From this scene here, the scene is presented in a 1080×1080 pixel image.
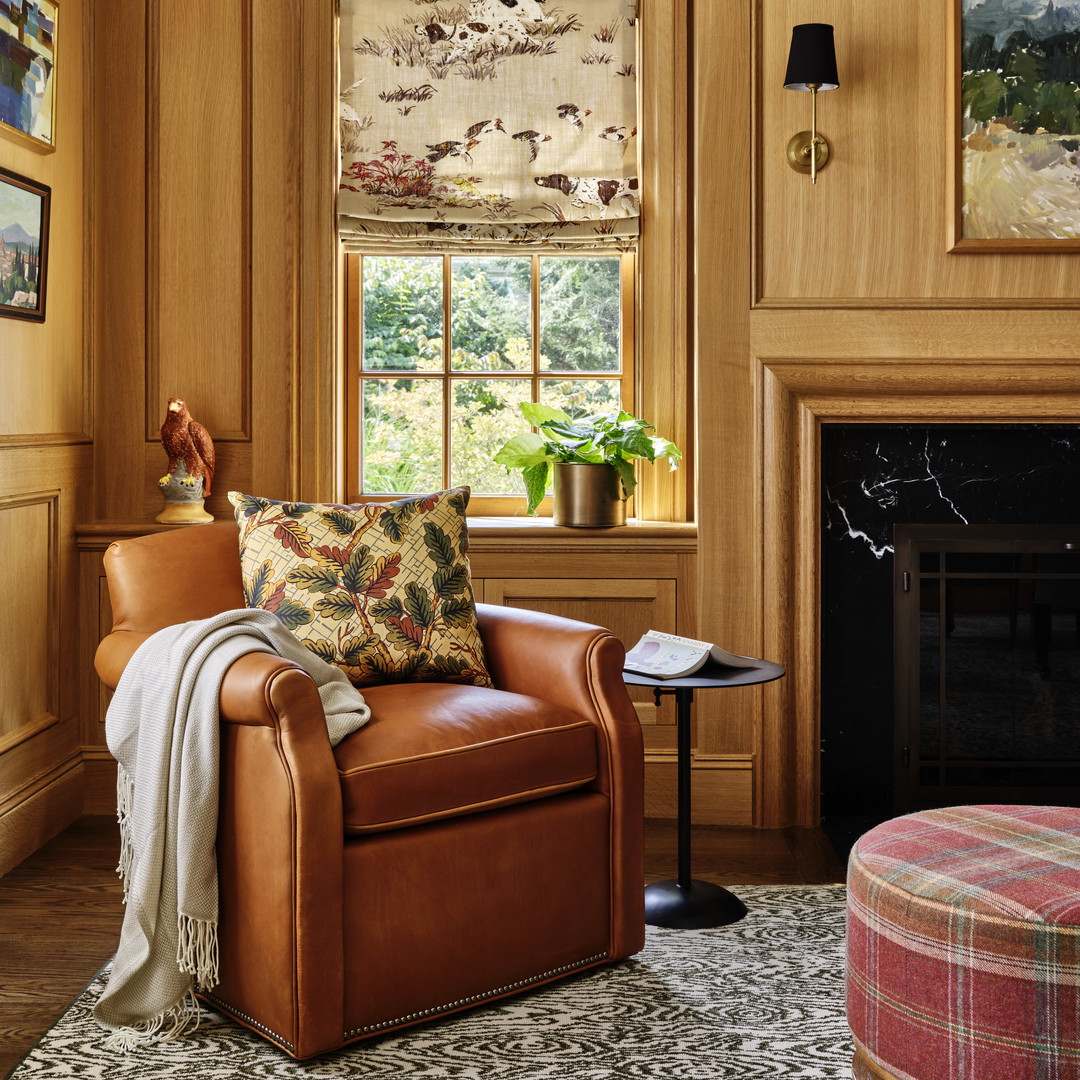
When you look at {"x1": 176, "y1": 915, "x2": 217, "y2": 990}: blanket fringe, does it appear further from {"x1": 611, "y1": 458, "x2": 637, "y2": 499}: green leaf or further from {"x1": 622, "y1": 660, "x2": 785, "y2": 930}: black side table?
{"x1": 611, "y1": 458, "x2": 637, "y2": 499}: green leaf

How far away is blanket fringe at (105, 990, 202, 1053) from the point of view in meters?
2.09

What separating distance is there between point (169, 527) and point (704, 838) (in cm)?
168

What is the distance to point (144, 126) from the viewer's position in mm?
3479

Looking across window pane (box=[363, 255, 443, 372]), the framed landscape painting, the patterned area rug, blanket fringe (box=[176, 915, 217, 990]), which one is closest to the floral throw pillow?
blanket fringe (box=[176, 915, 217, 990])

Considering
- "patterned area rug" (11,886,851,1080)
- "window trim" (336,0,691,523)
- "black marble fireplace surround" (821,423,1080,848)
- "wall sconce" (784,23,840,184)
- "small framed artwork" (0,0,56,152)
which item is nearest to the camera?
"patterned area rug" (11,886,851,1080)

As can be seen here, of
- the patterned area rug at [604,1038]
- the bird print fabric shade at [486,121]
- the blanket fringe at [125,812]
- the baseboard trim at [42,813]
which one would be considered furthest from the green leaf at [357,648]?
the bird print fabric shade at [486,121]

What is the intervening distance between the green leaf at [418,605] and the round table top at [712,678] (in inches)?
17.0

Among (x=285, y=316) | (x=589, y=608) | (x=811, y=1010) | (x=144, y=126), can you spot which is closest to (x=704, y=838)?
(x=589, y=608)

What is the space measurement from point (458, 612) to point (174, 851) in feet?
2.56

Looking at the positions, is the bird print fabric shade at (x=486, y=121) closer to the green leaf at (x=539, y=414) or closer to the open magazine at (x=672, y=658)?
the green leaf at (x=539, y=414)

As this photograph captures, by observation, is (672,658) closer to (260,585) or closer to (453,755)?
(453,755)

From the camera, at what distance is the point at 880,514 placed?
11.1ft

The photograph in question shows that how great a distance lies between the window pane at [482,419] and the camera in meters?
3.69

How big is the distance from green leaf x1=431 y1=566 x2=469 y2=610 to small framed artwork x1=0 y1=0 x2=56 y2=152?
1.50 metres
